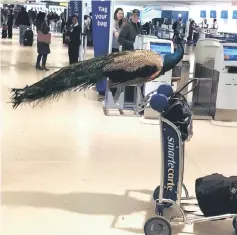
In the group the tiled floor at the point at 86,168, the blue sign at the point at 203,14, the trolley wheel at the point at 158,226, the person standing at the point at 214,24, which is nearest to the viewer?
the trolley wheel at the point at 158,226

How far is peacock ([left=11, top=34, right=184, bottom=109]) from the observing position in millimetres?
3408

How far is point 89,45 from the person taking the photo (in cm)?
1900

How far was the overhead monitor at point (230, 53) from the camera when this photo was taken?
679 cm

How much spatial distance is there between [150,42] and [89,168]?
2899 millimetres

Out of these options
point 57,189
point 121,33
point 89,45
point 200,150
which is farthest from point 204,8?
point 57,189

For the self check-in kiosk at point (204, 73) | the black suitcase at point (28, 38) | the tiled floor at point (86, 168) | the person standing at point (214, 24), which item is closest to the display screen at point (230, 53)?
the self check-in kiosk at point (204, 73)

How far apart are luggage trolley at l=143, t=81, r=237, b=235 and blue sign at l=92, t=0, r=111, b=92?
4.72 metres

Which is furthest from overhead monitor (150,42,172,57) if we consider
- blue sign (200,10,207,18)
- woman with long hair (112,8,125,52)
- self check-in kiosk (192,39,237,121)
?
blue sign (200,10,207,18)

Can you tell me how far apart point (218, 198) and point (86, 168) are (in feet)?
5.80

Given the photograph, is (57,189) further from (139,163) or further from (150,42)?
(150,42)

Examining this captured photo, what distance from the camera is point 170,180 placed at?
336 cm

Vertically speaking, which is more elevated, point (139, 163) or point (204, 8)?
point (204, 8)

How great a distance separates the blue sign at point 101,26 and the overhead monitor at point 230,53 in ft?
6.82

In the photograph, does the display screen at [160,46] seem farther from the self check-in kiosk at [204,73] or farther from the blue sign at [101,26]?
the blue sign at [101,26]
